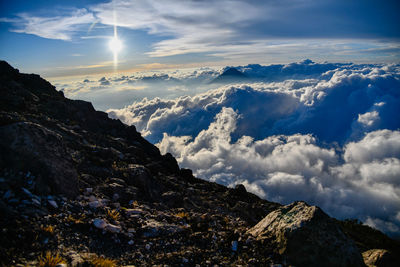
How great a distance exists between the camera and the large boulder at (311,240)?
7.64 m

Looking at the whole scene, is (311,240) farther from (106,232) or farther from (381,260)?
(106,232)

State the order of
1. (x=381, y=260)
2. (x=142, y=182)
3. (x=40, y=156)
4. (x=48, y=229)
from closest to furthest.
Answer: (x=48, y=229)
(x=381, y=260)
(x=40, y=156)
(x=142, y=182)

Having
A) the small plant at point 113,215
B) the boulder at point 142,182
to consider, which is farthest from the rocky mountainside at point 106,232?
the boulder at point 142,182

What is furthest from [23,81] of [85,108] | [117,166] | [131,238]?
[131,238]

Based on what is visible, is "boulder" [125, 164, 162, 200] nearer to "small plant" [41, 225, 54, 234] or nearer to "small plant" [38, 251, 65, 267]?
"small plant" [41, 225, 54, 234]

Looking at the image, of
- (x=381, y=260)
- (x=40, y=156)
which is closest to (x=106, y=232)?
(x=40, y=156)

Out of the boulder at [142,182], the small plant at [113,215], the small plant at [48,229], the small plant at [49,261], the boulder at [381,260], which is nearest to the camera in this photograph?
the small plant at [49,261]

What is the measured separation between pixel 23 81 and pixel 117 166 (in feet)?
115

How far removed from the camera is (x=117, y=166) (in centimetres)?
1941

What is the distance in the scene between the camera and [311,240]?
7949 mm

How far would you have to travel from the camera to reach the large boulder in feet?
25.1

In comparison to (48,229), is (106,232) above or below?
below

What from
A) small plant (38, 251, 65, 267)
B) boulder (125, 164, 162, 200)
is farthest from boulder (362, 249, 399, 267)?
boulder (125, 164, 162, 200)

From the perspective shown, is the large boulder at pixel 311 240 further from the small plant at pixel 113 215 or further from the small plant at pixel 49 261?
the small plant at pixel 49 261
